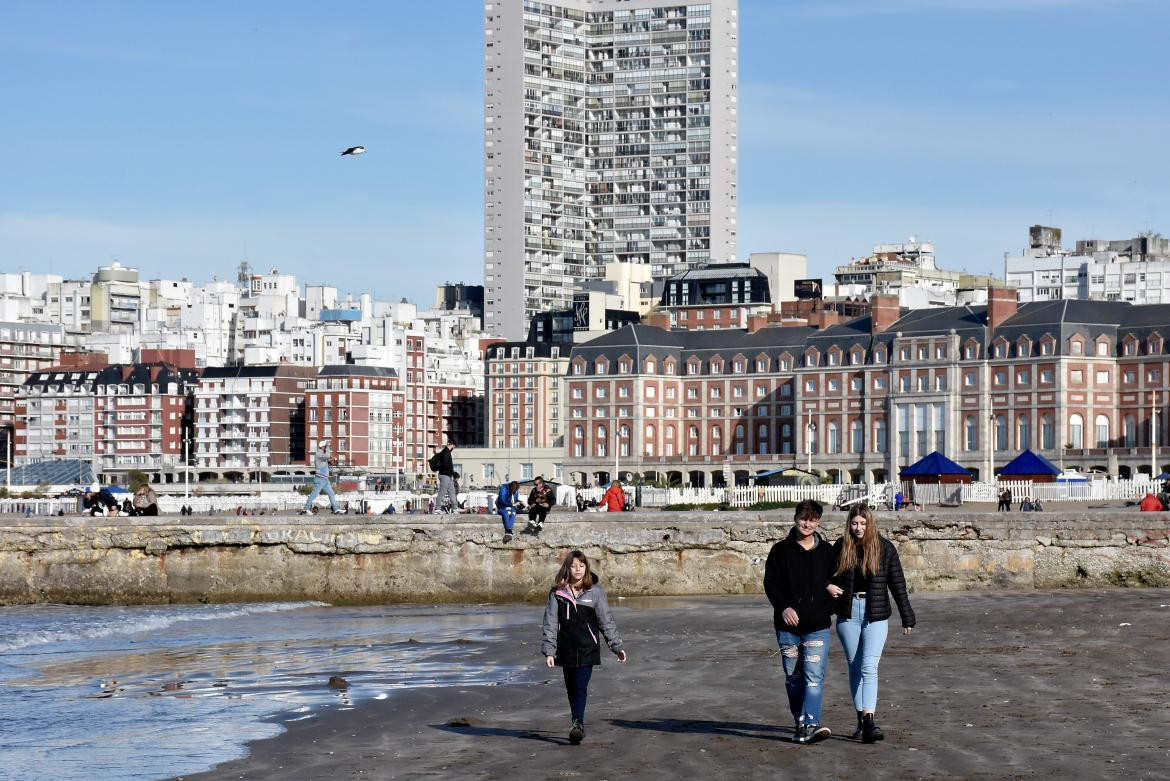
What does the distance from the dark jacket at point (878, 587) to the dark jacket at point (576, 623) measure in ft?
6.03

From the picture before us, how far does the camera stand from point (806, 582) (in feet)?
50.2

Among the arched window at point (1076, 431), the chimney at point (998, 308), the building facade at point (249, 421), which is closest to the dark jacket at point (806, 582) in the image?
the arched window at point (1076, 431)

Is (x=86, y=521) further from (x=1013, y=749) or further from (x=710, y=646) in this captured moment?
(x=1013, y=749)

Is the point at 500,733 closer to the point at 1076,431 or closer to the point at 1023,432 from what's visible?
the point at 1076,431

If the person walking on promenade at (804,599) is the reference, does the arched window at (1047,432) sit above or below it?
above

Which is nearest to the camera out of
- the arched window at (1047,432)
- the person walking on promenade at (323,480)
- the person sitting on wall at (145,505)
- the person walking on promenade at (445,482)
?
the person walking on promenade at (445,482)

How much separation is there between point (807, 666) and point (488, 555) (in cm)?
1909

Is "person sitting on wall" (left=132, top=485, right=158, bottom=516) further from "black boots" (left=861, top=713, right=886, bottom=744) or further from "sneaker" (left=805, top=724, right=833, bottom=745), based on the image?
"black boots" (left=861, top=713, right=886, bottom=744)

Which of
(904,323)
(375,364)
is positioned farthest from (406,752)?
(375,364)

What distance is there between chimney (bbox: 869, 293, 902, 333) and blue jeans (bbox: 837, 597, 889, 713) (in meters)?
117

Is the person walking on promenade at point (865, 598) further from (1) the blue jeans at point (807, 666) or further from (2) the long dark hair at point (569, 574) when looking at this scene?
(2) the long dark hair at point (569, 574)

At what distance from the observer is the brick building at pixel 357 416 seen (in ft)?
557

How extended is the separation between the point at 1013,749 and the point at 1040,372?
10800 cm

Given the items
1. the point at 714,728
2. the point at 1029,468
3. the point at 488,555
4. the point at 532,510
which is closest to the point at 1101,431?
the point at 1029,468
